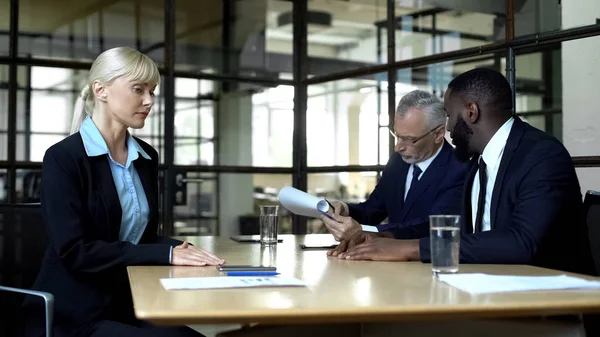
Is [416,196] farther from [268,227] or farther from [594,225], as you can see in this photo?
[594,225]

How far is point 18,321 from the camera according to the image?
7.13 feet

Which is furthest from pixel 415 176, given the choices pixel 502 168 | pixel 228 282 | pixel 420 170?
pixel 228 282

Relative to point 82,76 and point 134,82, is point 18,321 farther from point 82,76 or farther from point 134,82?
point 82,76

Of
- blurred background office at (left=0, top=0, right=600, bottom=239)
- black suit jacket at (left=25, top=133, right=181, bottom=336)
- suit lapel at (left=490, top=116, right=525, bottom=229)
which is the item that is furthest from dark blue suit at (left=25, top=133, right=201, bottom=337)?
blurred background office at (left=0, top=0, right=600, bottom=239)

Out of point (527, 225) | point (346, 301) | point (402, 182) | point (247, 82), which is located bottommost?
point (346, 301)

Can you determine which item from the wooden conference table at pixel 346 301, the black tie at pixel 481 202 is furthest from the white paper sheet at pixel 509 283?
the black tie at pixel 481 202

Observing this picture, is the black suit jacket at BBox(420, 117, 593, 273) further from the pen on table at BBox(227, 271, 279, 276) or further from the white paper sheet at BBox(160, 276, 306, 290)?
the white paper sheet at BBox(160, 276, 306, 290)

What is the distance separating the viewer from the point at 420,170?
3.04 m

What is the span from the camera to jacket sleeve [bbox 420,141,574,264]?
6.38ft

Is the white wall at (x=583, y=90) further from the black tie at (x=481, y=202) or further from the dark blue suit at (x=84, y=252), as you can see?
the dark blue suit at (x=84, y=252)

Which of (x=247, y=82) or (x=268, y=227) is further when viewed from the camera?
(x=247, y=82)

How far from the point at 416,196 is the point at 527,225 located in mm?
1034

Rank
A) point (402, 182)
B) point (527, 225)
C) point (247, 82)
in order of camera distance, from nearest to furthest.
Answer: point (527, 225) → point (402, 182) → point (247, 82)

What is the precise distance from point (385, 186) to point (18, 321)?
64.1 inches
